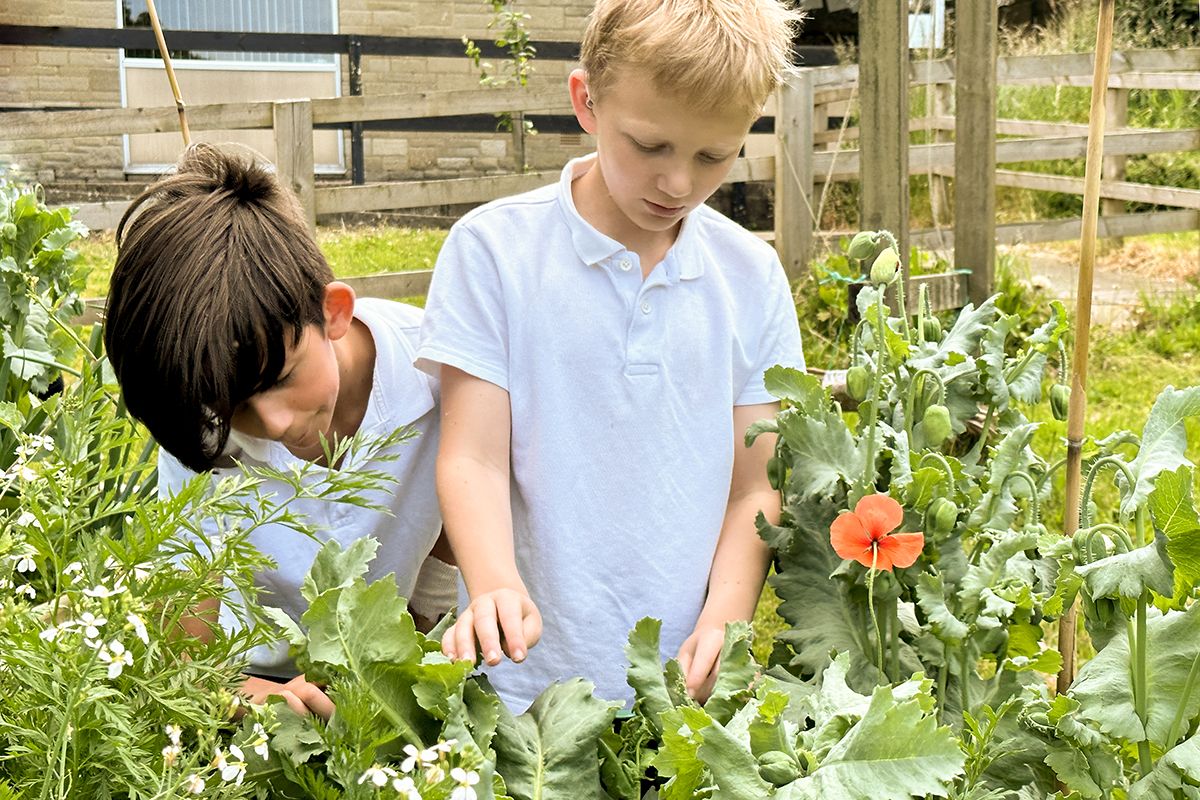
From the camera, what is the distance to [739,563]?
1.53 m

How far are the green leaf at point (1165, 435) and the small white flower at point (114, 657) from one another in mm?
812

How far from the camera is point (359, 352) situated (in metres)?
1.70

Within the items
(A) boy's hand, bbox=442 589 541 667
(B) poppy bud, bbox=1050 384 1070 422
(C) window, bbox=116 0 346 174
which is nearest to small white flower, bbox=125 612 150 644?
(A) boy's hand, bbox=442 589 541 667

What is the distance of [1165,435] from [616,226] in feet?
2.16

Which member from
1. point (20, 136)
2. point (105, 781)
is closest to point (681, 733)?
point (105, 781)

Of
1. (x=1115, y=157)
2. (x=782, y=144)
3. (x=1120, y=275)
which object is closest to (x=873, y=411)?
(x=782, y=144)

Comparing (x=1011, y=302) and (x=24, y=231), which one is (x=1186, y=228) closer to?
(x=1011, y=302)

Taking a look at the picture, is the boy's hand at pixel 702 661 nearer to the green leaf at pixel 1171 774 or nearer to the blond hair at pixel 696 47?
the green leaf at pixel 1171 774

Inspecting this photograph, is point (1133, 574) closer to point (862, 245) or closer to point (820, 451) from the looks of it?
point (820, 451)

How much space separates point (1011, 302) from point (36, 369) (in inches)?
145

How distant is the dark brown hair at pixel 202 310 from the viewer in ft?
4.29

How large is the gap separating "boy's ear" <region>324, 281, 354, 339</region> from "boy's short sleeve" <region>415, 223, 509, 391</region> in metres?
0.09

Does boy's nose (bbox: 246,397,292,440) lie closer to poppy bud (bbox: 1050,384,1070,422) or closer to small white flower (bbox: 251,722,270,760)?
small white flower (bbox: 251,722,270,760)

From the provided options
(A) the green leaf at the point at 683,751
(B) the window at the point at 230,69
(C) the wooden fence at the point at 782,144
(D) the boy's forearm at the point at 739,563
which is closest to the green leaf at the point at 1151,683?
(A) the green leaf at the point at 683,751
